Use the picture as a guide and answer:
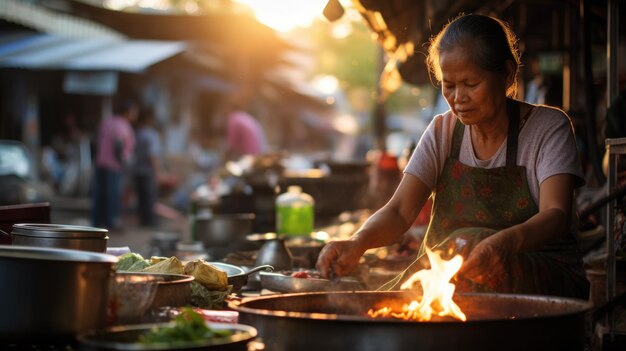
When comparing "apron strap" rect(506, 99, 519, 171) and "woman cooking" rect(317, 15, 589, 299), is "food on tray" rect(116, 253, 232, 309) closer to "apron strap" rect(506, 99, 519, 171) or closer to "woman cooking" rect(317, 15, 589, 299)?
"woman cooking" rect(317, 15, 589, 299)

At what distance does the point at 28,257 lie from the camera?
2.49 metres

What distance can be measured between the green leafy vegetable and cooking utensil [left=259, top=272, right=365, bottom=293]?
5.52 ft

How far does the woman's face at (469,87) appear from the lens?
12.0ft

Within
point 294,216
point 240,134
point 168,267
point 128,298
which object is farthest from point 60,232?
point 240,134

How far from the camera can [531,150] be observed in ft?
12.6

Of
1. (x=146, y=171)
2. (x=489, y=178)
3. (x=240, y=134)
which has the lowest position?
(x=489, y=178)

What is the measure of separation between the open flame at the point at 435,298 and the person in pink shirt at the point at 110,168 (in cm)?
1365

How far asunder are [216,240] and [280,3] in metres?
3.12

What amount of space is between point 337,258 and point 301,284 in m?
0.56

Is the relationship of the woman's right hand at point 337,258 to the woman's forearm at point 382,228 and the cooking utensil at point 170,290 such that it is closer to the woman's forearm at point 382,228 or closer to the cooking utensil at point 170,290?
the woman's forearm at point 382,228

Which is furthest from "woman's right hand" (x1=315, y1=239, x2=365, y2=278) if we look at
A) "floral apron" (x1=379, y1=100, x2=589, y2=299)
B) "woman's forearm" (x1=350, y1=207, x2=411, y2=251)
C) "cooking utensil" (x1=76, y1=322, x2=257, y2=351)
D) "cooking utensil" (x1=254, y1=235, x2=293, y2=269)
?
"cooking utensil" (x1=254, y1=235, x2=293, y2=269)

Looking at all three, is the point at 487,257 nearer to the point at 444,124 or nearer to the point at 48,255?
the point at 444,124

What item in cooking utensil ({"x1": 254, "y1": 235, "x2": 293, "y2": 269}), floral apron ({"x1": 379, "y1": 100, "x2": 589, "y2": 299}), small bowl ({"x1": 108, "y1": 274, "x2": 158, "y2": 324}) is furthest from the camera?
cooking utensil ({"x1": 254, "y1": 235, "x2": 293, "y2": 269})

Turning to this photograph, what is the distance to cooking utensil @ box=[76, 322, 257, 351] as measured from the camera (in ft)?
7.25
